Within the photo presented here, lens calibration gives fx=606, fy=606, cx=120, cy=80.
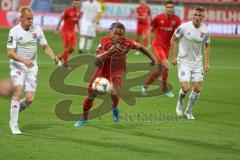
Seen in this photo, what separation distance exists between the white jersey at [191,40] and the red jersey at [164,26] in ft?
11.1

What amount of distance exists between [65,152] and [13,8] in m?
29.8

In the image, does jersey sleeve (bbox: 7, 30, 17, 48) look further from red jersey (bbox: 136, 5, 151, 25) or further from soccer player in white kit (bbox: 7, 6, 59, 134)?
red jersey (bbox: 136, 5, 151, 25)

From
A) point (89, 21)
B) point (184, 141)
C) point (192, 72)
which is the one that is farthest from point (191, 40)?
point (89, 21)

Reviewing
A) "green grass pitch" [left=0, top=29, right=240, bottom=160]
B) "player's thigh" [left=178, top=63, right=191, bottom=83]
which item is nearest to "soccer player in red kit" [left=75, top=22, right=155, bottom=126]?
"green grass pitch" [left=0, top=29, right=240, bottom=160]

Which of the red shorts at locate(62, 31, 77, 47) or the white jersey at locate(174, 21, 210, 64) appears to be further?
the red shorts at locate(62, 31, 77, 47)

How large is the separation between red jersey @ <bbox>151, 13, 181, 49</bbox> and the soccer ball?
213 inches

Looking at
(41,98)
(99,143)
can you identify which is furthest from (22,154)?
(41,98)

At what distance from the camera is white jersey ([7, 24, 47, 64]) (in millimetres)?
11359

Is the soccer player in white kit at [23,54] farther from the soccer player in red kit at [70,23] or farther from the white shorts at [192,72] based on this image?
the soccer player in red kit at [70,23]

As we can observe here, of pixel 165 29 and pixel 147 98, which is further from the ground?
pixel 165 29

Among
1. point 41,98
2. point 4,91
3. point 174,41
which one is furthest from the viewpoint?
point 41,98

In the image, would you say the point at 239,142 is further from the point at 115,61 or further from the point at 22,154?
the point at 22,154

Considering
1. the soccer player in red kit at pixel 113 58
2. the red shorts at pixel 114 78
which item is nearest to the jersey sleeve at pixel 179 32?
the soccer player in red kit at pixel 113 58

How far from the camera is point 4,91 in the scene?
5148 millimetres
